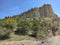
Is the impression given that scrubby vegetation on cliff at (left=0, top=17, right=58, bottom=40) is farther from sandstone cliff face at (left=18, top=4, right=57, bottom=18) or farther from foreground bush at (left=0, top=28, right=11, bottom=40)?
sandstone cliff face at (left=18, top=4, right=57, bottom=18)

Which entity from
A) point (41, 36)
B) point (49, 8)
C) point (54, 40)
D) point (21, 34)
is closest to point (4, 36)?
point (21, 34)

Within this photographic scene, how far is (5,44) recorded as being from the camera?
2097 centimetres

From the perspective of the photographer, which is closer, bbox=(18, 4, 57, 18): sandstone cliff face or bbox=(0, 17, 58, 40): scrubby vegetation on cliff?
bbox=(0, 17, 58, 40): scrubby vegetation on cliff

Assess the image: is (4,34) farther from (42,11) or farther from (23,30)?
(42,11)

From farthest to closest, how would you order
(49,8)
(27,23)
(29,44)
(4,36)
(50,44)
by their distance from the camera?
1. (49,8)
2. (27,23)
3. (4,36)
4. (29,44)
5. (50,44)

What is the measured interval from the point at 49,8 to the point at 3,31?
213ft

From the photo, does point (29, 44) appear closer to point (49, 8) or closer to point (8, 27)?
point (8, 27)

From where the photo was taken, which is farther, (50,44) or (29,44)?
(29,44)

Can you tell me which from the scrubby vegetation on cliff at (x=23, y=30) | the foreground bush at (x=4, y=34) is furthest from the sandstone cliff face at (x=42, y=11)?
the foreground bush at (x=4, y=34)

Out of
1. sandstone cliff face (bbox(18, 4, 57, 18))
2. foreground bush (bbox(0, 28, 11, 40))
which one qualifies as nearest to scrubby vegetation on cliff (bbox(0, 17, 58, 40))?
foreground bush (bbox(0, 28, 11, 40))

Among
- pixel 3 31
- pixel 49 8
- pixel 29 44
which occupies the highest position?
pixel 49 8

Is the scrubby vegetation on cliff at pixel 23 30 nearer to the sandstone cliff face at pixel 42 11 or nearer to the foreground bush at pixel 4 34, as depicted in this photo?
the foreground bush at pixel 4 34

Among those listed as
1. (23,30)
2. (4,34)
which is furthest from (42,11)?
(4,34)

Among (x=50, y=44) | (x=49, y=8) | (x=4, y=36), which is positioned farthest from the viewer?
(x=49, y=8)
